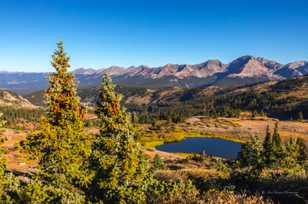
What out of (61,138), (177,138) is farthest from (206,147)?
(61,138)

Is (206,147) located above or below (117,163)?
below

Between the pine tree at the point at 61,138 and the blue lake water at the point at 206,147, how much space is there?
128654mm

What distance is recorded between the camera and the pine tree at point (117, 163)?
69.5ft

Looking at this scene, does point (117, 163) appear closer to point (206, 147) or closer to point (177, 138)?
point (206, 147)

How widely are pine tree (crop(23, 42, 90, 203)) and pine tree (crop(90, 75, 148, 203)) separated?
1125 mm

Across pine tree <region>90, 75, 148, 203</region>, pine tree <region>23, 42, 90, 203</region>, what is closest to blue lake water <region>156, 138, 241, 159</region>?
pine tree <region>90, 75, 148, 203</region>

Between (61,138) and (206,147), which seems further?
(206,147)

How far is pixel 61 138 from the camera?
939 inches

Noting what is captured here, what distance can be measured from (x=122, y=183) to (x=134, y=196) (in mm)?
2276

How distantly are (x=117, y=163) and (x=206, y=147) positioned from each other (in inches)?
5886

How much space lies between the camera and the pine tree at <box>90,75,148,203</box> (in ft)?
69.5

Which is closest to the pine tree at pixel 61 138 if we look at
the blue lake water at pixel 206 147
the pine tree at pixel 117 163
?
the pine tree at pixel 117 163

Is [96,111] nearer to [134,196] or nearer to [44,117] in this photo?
[44,117]

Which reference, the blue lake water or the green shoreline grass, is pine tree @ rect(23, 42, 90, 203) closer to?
the blue lake water
